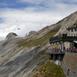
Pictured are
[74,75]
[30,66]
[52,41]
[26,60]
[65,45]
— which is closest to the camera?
[74,75]

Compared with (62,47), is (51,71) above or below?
below

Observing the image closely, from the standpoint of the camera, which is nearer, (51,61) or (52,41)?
(51,61)

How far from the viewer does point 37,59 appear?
189875 millimetres

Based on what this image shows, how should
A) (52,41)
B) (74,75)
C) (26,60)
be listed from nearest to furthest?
(74,75), (52,41), (26,60)

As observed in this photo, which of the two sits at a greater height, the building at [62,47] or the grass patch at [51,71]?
the building at [62,47]

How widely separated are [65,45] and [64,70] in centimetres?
1484

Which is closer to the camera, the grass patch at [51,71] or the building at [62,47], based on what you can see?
the grass patch at [51,71]

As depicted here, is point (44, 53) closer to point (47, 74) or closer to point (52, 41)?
point (52, 41)

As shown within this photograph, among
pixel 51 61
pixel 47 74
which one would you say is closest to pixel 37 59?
pixel 51 61

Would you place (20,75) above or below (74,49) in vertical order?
below

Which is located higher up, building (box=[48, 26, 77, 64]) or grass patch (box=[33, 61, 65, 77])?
building (box=[48, 26, 77, 64])

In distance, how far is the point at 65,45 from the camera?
145 m

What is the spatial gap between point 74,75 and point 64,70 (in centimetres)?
763

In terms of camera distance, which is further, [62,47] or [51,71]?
[62,47]
